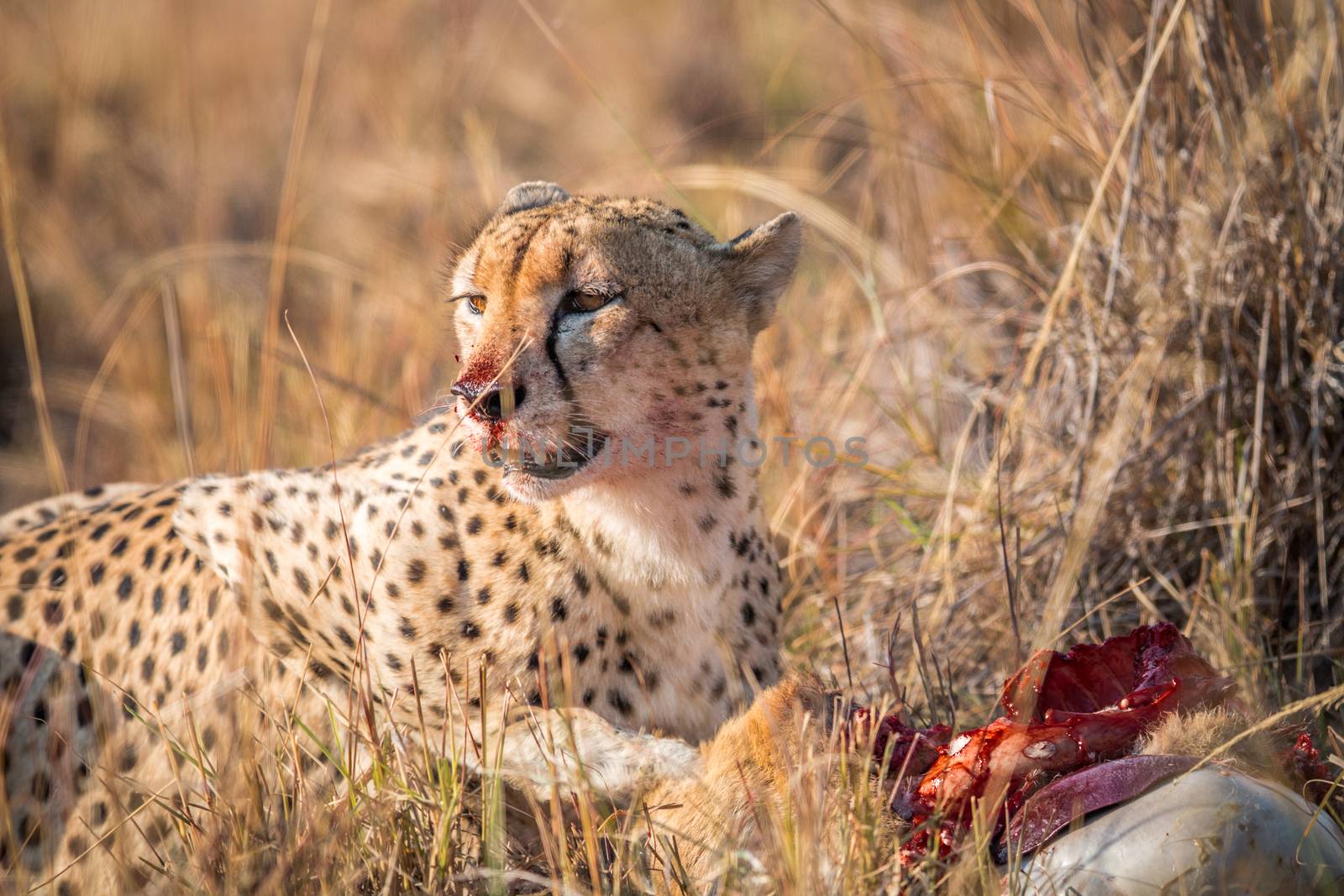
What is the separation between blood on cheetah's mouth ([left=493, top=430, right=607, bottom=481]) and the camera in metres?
1.91

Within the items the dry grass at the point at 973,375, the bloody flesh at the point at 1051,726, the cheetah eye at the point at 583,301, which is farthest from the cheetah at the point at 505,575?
the bloody flesh at the point at 1051,726

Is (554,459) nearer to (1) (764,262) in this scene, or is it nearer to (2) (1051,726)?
(1) (764,262)

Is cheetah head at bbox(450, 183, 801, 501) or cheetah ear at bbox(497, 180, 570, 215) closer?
cheetah head at bbox(450, 183, 801, 501)

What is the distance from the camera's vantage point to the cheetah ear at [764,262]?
216 cm

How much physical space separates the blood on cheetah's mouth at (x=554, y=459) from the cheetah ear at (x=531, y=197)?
2.05 ft

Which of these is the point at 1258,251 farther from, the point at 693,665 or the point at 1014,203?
the point at 693,665

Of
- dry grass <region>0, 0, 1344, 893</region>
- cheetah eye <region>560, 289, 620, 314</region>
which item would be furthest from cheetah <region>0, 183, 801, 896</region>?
dry grass <region>0, 0, 1344, 893</region>

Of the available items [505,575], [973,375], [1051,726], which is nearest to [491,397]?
[505,575]

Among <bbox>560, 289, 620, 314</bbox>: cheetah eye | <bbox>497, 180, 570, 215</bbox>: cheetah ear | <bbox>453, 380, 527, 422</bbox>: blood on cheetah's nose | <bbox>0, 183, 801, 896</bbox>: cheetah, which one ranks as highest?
<bbox>497, 180, 570, 215</bbox>: cheetah ear

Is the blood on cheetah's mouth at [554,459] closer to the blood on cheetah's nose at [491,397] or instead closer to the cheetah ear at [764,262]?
the blood on cheetah's nose at [491,397]

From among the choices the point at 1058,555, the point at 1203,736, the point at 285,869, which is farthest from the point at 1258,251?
the point at 285,869

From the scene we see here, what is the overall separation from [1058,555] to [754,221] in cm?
239

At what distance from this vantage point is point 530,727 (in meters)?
1.90

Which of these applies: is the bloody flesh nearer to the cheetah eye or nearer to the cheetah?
the cheetah
